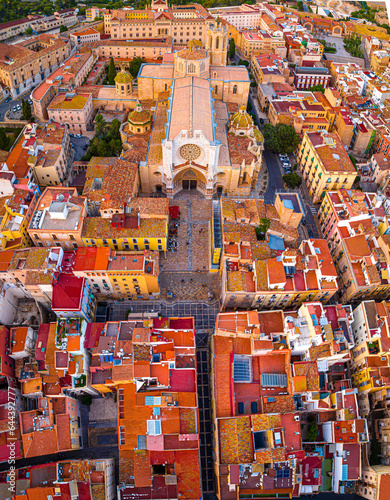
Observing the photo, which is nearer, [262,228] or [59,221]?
[59,221]

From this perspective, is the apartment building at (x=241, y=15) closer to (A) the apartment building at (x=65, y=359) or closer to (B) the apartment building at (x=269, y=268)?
(B) the apartment building at (x=269, y=268)

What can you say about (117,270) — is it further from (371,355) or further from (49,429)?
(371,355)

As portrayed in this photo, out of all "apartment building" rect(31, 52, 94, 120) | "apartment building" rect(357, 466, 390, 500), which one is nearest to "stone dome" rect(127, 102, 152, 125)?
"apartment building" rect(31, 52, 94, 120)

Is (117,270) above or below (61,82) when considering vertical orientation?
below

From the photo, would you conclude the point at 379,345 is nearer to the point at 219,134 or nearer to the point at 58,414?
the point at 58,414

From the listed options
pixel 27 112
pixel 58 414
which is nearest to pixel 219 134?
pixel 27 112

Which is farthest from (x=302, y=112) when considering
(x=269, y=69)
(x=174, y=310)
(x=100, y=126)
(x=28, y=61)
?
(x=28, y=61)

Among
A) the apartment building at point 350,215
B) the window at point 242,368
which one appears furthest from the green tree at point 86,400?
the apartment building at point 350,215
